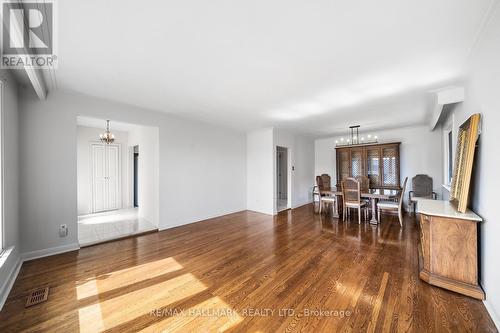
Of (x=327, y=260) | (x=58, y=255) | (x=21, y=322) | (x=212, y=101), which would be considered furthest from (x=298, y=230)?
(x=58, y=255)

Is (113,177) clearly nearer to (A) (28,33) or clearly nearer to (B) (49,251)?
(B) (49,251)

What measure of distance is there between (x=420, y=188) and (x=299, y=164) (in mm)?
3240

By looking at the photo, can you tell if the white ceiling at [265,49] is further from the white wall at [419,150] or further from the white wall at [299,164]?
the white wall at [419,150]

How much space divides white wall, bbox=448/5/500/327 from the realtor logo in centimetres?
336

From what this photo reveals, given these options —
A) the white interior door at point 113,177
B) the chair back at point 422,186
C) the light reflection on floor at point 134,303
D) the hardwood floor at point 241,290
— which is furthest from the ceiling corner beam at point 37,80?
the chair back at point 422,186

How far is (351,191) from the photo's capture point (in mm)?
4465

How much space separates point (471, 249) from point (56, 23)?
4.16 metres

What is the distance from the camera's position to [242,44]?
70.2 inches

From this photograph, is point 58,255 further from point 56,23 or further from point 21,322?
point 56,23

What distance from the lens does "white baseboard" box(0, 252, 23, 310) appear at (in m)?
1.81

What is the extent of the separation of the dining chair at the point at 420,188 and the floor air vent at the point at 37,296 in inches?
275

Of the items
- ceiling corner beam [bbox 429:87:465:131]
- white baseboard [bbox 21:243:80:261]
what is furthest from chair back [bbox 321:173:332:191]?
white baseboard [bbox 21:243:80:261]

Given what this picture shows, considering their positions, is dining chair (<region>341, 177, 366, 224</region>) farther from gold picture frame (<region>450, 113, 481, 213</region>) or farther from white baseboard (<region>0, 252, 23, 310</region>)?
white baseboard (<region>0, 252, 23, 310</region>)

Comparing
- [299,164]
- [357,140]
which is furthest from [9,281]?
[357,140]
